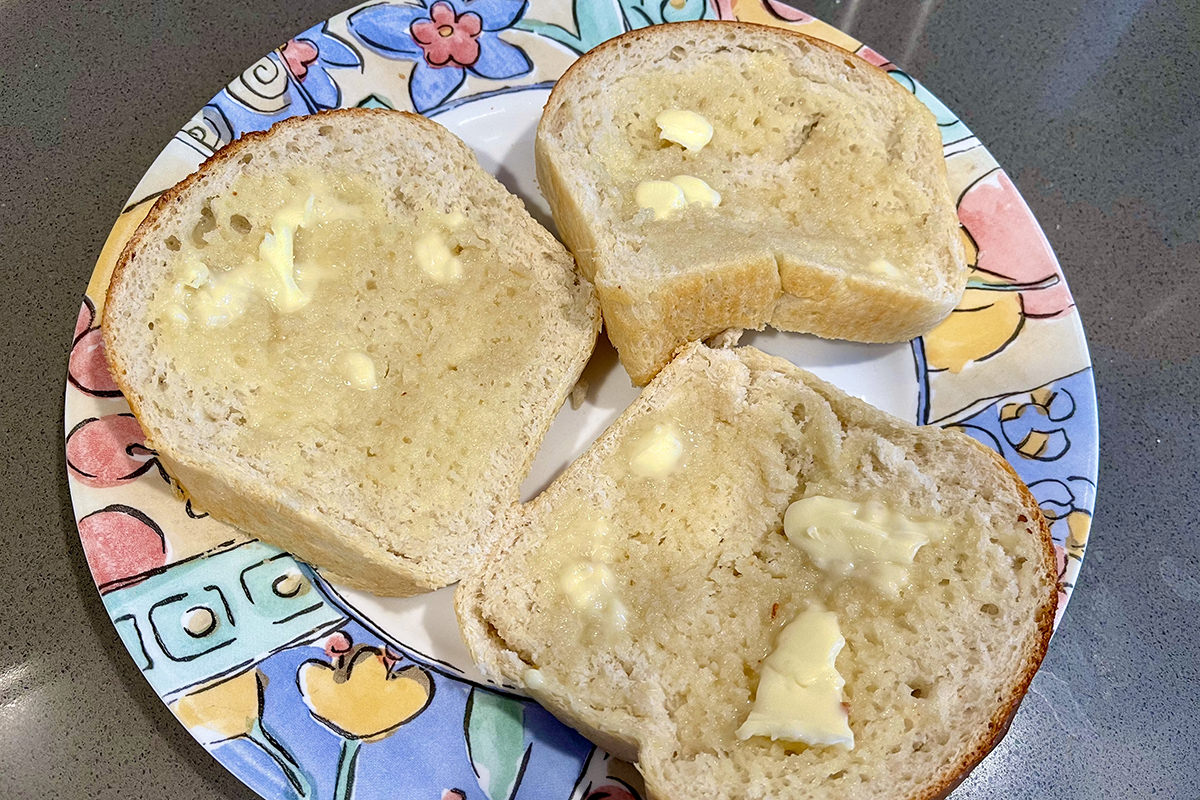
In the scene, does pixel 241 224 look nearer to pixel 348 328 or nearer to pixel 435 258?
pixel 348 328

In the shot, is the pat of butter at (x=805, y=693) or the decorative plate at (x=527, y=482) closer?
the pat of butter at (x=805, y=693)

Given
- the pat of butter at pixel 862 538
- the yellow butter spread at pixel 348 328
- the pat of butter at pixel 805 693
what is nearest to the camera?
the pat of butter at pixel 805 693

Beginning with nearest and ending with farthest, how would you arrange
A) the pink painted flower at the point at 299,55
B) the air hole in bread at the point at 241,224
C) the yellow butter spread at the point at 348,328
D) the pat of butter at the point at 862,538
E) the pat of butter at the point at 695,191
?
the pat of butter at the point at 862,538 < the yellow butter spread at the point at 348,328 < the air hole in bread at the point at 241,224 < the pat of butter at the point at 695,191 < the pink painted flower at the point at 299,55

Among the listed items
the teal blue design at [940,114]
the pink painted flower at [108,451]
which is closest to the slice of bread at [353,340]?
the pink painted flower at [108,451]

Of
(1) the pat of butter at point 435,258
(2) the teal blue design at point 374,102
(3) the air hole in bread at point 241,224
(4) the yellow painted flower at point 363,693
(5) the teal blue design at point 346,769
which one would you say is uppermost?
(2) the teal blue design at point 374,102

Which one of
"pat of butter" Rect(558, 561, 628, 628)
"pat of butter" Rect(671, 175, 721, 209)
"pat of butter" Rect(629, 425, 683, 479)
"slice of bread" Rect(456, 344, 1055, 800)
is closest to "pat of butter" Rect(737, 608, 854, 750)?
"slice of bread" Rect(456, 344, 1055, 800)

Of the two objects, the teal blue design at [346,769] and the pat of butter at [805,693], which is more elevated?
the pat of butter at [805,693]

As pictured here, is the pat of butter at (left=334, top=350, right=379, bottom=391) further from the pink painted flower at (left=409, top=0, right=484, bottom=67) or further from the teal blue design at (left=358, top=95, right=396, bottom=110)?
the pink painted flower at (left=409, top=0, right=484, bottom=67)

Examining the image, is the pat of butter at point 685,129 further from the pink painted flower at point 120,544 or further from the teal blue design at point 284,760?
the teal blue design at point 284,760

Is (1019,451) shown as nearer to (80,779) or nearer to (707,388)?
(707,388)

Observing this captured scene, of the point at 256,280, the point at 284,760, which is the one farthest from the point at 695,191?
the point at 284,760
